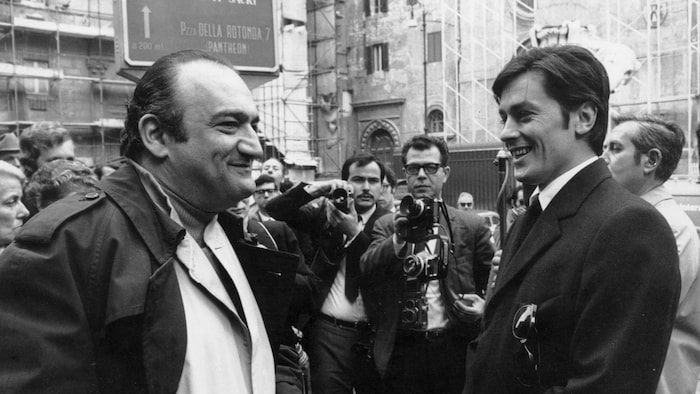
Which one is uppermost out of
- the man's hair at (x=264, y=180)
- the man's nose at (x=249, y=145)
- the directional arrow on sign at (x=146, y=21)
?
the directional arrow on sign at (x=146, y=21)

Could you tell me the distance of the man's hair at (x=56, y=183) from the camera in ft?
11.4

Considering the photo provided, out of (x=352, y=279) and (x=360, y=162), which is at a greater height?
(x=360, y=162)

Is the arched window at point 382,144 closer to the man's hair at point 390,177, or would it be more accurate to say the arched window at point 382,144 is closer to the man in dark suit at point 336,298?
the man's hair at point 390,177

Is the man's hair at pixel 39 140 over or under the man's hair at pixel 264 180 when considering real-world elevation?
over

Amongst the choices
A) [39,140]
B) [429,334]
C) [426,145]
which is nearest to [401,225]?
[429,334]

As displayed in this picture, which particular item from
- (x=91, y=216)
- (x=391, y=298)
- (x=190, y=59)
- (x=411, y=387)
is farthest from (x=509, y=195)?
(x=91, y=216)

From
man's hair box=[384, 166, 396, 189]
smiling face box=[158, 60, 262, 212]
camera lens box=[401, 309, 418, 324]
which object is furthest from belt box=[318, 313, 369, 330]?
smiling face box=[158, 60, 262, 212]

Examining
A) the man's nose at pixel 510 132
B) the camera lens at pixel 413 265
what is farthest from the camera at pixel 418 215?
the man's nose at pixel 510 132

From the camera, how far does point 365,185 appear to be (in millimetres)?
4828

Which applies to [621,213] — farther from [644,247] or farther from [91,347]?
[91,347]

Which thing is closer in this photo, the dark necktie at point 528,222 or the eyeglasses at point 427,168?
the dark necktie at point 528,222

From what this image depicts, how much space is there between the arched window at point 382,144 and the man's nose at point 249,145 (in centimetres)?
2701

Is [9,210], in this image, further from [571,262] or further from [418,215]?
[571,262]

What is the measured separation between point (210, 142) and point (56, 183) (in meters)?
1.96
